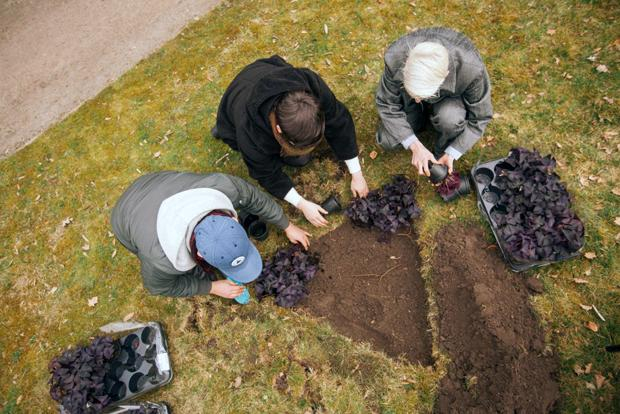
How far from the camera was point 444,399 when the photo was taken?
346 cm

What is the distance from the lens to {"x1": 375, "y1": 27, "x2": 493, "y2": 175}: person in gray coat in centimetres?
285

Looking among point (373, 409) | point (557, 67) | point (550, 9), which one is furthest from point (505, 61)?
point (373, 409)

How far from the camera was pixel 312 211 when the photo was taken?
3.92 m

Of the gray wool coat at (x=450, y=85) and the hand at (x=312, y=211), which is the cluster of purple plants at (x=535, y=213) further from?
the hand at (x=312, y=211)

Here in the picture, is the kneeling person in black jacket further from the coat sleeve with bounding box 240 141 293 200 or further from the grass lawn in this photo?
the grass lawn

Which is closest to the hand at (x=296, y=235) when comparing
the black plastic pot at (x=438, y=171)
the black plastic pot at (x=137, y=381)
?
the black plastic pot at (x=438, y=171)

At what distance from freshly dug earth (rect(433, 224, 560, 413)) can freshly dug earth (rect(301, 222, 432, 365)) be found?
0.26 metres

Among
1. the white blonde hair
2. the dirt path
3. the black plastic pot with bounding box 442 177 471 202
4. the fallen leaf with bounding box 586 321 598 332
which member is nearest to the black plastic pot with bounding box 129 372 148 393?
the black plastic pot with bounding box 442 177 471 202

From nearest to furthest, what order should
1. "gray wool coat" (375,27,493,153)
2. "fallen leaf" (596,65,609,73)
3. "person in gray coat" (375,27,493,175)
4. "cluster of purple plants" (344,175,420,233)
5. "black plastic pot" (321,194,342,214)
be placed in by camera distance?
"person in gray coat" (375,27,493,175) → "gray wool coat" (375,27,493,153) → "cluster of purple plants" (344,175,420,233) → "black plastic pot" (321,194,342,214) → "fallen leaf" (596,65,609,73)

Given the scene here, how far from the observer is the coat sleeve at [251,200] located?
10.6 feet

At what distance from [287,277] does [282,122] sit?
1.87 meters

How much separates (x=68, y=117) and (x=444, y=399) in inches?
255

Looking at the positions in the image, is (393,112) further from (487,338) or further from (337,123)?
(487,338)

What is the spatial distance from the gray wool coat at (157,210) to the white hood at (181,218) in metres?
0.15
